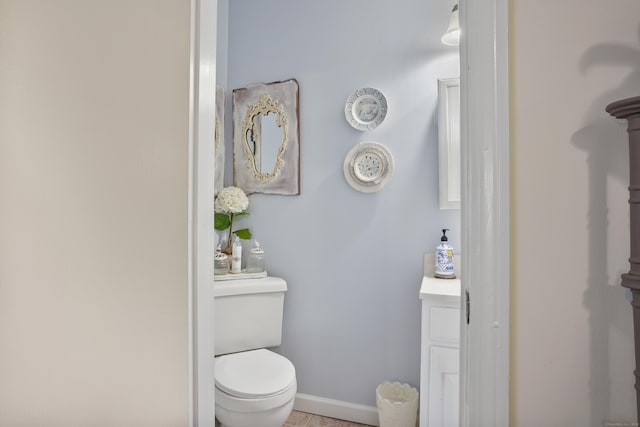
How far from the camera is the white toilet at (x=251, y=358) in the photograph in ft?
5.47

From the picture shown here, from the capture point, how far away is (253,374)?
1.80m

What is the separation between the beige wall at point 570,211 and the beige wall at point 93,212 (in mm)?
802

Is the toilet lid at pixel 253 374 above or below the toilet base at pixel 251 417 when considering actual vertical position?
above

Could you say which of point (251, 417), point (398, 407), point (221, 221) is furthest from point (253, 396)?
point (221, 221)

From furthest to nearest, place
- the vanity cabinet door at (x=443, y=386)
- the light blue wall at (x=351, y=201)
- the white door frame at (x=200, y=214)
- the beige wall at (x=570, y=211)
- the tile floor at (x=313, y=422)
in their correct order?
the tile floor at (x=313, y=422) → the light blue wall at (x=351, y=201) → the vanity cabinet door at (x=443, y=386) → the white door frame at (x=200, y=214) → the beige wall at (x=570, y=211)

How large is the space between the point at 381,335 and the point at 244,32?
187 cm

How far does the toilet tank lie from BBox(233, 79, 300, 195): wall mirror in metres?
0.55

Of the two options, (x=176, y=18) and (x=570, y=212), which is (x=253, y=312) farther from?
(x=570, y=212)

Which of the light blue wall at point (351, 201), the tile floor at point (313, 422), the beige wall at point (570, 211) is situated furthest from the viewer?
the tile floor at point (313, 422)

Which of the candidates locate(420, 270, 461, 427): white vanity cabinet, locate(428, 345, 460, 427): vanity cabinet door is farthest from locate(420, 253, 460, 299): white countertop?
locate(428, 345, 460, 427): vanity cabinet door

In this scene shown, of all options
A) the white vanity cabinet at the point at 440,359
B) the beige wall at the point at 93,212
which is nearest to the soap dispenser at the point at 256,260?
the white vanity cabinet at the point at 440,359

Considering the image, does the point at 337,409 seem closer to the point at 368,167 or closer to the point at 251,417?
the point at 251,417

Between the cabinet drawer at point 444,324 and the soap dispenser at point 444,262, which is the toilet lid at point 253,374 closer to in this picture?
the cabinet drawer at point 444,324

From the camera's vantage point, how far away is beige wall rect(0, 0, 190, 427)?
113 centimetres
